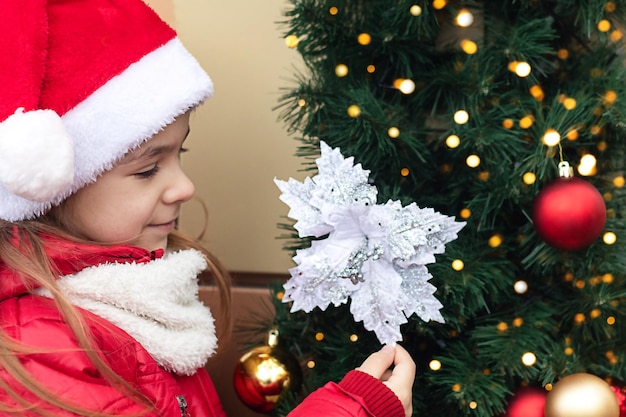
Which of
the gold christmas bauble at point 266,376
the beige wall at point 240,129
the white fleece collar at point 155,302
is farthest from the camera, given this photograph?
the beige wall at point 240,129

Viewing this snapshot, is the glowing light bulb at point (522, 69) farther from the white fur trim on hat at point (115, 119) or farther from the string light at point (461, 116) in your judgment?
the white fur trim on hat at point (115, 119)

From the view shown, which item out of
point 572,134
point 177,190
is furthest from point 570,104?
point 177,190

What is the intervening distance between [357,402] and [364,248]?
0.18 meters

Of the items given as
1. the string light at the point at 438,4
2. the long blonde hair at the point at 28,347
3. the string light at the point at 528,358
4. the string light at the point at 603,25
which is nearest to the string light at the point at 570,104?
the string light at the point at 603,25

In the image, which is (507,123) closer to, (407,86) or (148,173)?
(407,86)

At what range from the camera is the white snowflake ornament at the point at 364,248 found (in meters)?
0.79

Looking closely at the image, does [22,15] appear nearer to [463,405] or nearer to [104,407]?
[104,407]

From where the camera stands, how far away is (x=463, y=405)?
882 mm

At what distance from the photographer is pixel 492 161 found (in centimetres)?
91

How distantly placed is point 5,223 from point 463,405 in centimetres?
61

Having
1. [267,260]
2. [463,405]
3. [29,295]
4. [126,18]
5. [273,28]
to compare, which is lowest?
[267,260]

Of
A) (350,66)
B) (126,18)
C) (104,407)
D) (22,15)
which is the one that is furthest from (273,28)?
(104,407)

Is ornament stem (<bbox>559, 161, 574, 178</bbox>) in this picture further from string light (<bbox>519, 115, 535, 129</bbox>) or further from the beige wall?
the beige wall

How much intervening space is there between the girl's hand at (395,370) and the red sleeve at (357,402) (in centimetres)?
1
